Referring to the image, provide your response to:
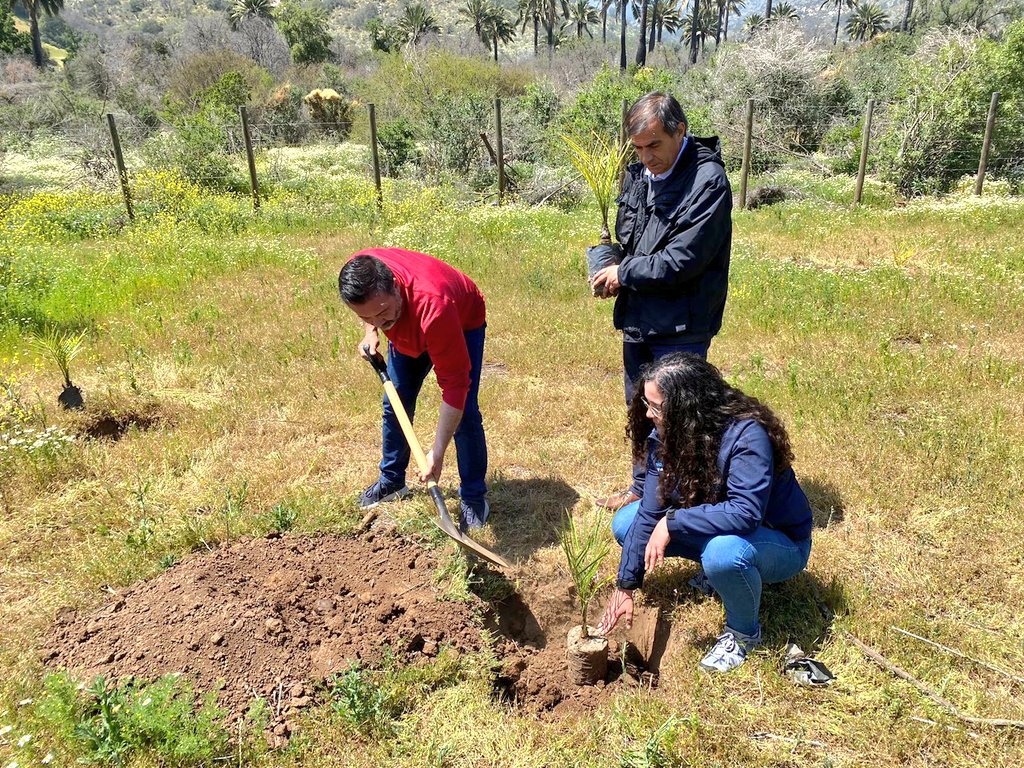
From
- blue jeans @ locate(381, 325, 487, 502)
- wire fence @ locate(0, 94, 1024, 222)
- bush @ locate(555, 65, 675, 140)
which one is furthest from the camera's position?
bush @ locate(555, 65, 675, 140)

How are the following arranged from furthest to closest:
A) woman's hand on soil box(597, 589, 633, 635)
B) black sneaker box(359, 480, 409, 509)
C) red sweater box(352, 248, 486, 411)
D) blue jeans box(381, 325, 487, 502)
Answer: black sneaker box(359, 480, 409, 509)
blue jeans box(381, 325, 487, 502)
red sweater box(352, 248, 486, 411)
woman's hand on soil box(597, 589, 633, 635)

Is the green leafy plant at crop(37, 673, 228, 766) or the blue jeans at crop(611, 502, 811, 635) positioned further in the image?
the blue jeans at crop(611, 502, 811, 635)

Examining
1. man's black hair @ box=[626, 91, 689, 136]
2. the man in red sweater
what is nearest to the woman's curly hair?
the man in red sweater

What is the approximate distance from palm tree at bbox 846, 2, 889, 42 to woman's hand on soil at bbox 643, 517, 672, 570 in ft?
215

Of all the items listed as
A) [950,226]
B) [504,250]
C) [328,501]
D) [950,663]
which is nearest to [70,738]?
[328,501]

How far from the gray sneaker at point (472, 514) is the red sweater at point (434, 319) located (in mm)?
864

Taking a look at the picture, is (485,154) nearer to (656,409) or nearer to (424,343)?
(424,343)

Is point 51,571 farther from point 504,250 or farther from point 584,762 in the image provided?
point 504,250

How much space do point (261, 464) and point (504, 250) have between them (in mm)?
5310

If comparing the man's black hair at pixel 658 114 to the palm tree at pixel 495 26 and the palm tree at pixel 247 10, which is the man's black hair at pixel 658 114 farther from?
the palm tree at pixel 495 26

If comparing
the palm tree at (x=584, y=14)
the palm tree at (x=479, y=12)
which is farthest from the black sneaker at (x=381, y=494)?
the palm tree at (x=584, y=14)

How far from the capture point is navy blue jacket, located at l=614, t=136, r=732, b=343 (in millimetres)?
2768

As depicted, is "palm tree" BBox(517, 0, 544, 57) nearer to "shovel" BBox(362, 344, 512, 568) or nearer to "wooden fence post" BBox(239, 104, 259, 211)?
"wooden fence post" BBox(239, 104, 259, 211)

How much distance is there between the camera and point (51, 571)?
10.2 feet
